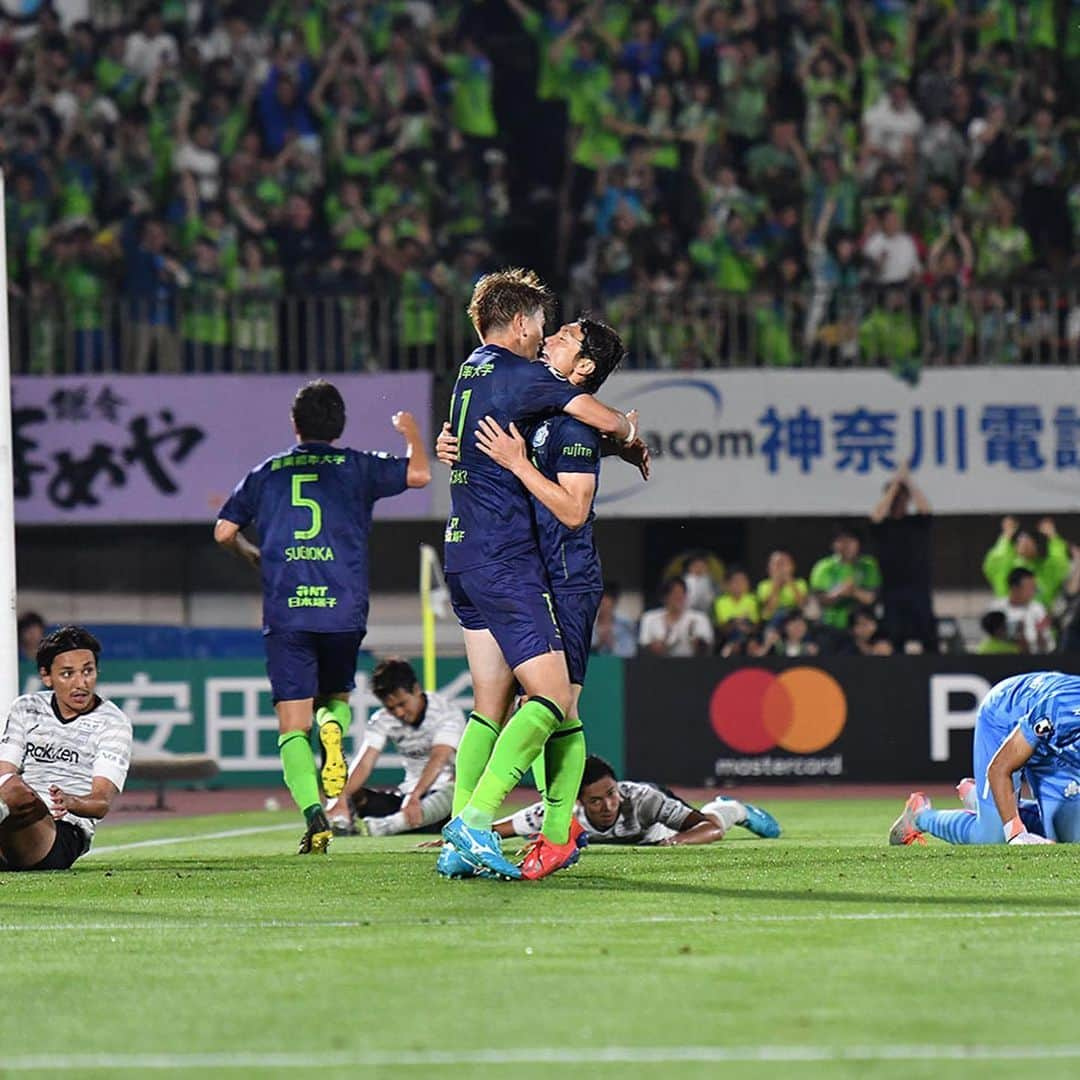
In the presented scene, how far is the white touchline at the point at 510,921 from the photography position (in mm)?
7078

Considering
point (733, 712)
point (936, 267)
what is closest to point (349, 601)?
point (733, 712)

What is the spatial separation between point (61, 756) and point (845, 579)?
12898 millimetres

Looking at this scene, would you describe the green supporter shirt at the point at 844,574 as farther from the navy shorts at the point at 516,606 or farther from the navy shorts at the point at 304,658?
the navy shorts at the point at 516,606

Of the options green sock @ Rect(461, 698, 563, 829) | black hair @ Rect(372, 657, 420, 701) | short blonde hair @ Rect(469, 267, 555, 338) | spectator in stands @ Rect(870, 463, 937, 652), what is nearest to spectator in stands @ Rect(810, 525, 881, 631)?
spectator in stands @ Rect(870, 463, 937, 652)

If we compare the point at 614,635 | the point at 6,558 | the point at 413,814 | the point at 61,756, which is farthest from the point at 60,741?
the point at 614,635

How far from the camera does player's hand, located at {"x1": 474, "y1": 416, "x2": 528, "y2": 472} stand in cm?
844

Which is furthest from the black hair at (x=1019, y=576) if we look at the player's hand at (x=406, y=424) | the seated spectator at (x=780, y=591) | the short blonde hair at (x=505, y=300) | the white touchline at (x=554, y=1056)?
the white touchline at (x=554, y=1056)

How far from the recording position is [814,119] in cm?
2372

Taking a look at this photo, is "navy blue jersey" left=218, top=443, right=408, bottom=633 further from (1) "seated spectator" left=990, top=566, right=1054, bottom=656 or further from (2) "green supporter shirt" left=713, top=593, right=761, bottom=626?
(1) "seated spectator" left=990, top=566, right=1054, bottom=656

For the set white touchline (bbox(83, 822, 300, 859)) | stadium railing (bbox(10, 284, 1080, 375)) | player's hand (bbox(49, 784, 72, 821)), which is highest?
stadium railing (bbox(10, 284, 1080, 375))

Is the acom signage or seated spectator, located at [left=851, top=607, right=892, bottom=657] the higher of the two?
seated spectator, located at [left=851, top=607, right=892, bottom=657]

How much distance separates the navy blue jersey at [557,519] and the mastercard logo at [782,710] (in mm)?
11989

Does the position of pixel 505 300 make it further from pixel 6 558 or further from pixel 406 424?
pixel 6 558

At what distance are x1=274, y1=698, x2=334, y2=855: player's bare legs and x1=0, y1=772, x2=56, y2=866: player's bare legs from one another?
58.2 inches
